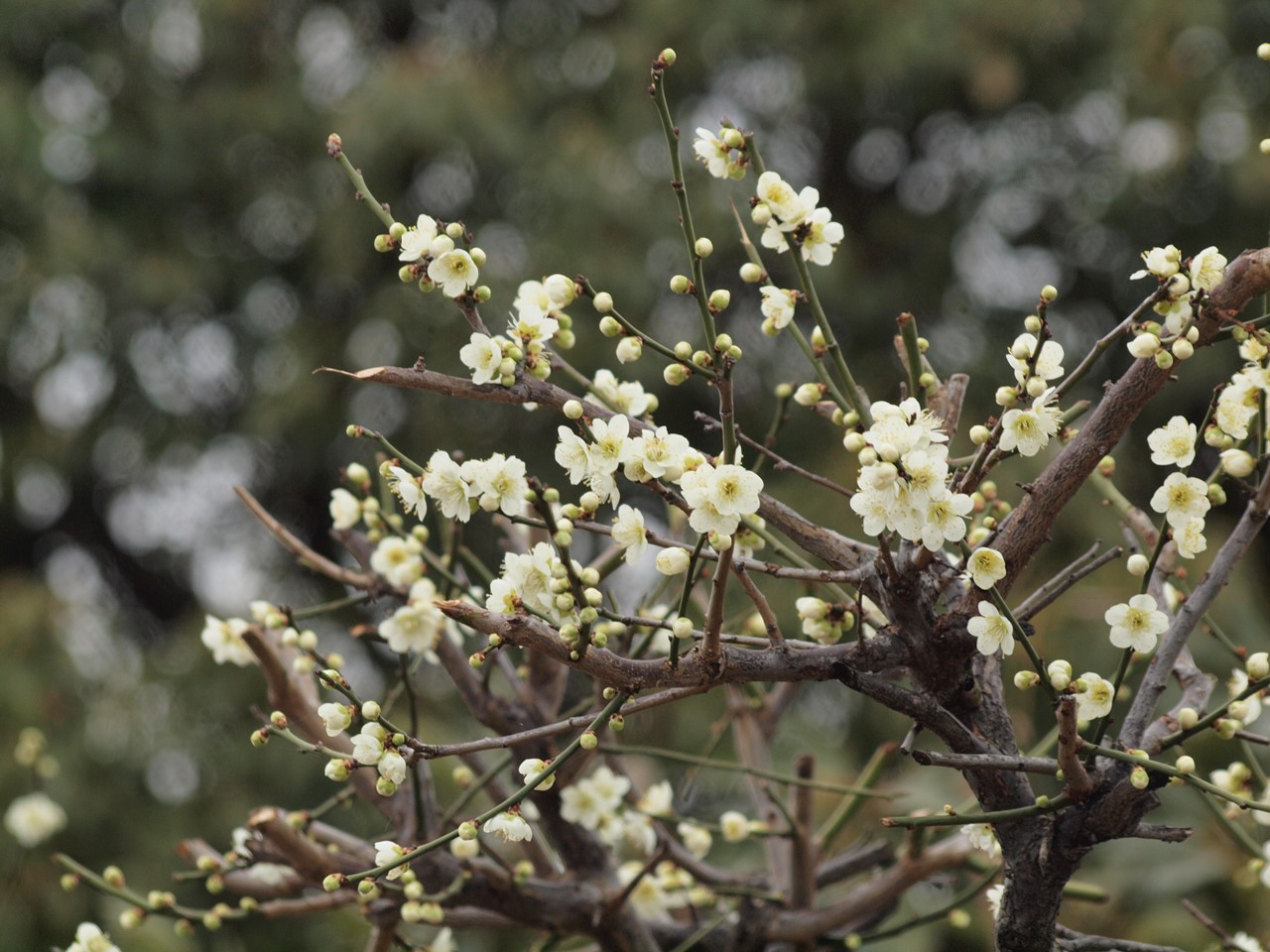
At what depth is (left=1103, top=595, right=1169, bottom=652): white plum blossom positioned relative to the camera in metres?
0.81

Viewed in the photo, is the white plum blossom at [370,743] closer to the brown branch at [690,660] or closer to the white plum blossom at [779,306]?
the brown branch at [690,660]

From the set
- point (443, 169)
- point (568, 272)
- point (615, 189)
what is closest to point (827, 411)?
point (568, 272)

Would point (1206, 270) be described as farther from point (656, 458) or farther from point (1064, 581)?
point (656, 458)

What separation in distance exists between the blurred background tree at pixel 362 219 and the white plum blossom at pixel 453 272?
9.06 ft

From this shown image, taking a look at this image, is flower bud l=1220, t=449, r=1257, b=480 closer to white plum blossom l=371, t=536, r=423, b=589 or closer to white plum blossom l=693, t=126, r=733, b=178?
white plum blossom l=693, t=126, r=733, b=178

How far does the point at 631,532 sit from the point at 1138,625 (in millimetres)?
317

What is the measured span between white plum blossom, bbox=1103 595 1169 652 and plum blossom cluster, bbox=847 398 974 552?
5.6 inches

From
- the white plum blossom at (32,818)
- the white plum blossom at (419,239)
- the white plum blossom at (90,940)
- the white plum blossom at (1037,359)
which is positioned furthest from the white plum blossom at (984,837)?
the white plum blossom at (32,818)

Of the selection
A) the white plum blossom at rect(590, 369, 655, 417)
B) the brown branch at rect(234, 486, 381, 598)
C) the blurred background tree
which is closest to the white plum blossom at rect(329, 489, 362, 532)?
the brown branch at rect(234, 486, 381, 598)

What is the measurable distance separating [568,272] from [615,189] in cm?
44

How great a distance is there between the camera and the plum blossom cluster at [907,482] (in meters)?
0.71

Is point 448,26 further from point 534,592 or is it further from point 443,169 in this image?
point 534,592

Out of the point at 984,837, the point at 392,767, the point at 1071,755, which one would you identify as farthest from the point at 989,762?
the point at 392,767

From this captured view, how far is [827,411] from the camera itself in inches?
38.6
